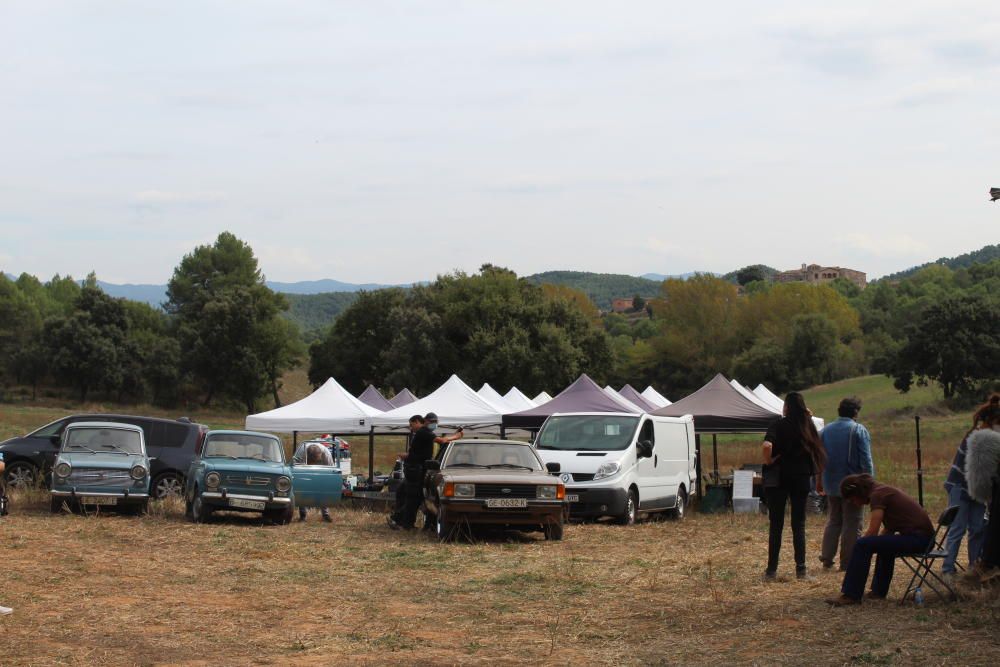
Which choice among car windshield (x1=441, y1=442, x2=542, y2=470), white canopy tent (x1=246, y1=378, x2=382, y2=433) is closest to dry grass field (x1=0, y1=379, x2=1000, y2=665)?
car windshield (x1=441, y1=442, x2=542, y2=470)

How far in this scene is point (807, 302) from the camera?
4407 inches

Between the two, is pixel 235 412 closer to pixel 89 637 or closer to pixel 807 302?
pixel 807 302

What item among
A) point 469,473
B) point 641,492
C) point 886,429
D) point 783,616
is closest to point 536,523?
point 469,473

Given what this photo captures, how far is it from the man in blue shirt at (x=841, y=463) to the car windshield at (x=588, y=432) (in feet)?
22.3

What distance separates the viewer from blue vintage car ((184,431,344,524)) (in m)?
18.4

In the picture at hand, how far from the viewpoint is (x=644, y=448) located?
19.8 metres

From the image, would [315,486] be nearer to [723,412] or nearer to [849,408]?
[723,412]

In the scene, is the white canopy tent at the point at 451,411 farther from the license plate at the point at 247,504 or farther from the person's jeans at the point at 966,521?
the person's jeans at the point at 966,521

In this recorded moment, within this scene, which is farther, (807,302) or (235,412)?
(807,302)

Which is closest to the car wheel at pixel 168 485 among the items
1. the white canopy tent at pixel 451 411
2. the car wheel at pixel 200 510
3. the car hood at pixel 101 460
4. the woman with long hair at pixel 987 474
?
the car hood at pixel 101 460

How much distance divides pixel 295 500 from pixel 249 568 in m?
6.68

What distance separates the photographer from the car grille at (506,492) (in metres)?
16.2

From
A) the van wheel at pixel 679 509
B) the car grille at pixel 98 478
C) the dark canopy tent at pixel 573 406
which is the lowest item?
the van wheel at pixel 679 509

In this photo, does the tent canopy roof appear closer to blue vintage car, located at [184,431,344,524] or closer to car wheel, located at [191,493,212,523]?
blue vintage car, located at [184,431,344,524]
